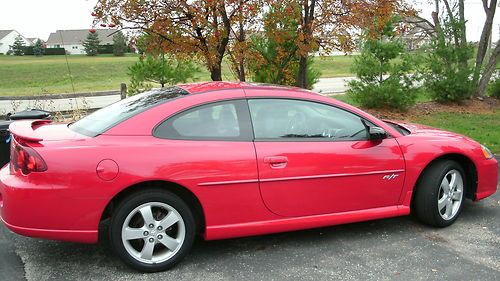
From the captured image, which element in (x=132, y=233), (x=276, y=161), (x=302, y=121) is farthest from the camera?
(x=302, y=121)

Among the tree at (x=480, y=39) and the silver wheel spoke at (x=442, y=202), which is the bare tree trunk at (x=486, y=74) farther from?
the silver wheel spoke at (x=442, y=202)

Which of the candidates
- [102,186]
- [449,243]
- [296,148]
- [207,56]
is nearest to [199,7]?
[207,56]

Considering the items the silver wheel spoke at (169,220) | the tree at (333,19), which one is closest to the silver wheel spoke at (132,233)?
the silver wheel spoke at (169,220)

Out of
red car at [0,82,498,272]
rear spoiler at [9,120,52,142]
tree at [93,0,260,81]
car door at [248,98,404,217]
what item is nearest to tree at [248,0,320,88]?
tree at [93,0,260,81]

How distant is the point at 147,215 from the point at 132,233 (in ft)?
0.56

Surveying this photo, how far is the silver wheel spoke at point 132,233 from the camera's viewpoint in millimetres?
3541

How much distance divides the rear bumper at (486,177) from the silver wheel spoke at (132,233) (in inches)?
129

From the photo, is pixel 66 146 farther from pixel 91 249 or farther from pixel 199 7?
pixel 199 7

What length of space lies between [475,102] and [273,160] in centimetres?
1279

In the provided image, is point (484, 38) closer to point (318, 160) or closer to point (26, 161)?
point (318, 160)

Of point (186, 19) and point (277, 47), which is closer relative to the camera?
point (186, 19)

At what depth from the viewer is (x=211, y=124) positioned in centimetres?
386

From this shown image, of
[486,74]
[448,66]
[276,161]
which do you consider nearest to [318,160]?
[276,161]

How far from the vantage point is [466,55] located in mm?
14125
